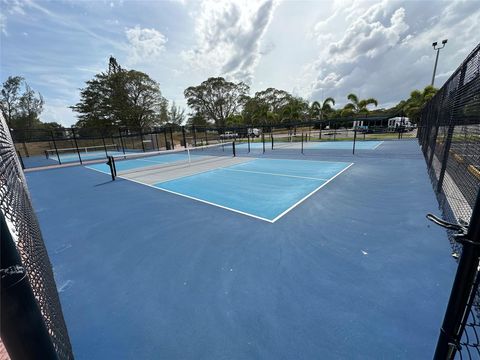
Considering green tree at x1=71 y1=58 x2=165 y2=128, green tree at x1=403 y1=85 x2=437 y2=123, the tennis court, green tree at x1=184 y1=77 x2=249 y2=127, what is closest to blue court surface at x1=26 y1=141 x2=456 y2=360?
the tennis court

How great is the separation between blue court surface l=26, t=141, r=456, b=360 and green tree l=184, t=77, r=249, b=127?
52.7m

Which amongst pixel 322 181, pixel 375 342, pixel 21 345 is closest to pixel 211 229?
pixel 375 342

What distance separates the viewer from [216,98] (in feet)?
179

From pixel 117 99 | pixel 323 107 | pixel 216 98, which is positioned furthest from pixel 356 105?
pixel 117 99

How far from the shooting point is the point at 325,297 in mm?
2762

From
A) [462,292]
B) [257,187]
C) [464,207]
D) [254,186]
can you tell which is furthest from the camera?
[254,186]

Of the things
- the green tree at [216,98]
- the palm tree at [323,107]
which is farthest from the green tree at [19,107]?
the palm tree at [323,107]

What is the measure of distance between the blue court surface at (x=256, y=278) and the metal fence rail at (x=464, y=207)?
1.05 feet

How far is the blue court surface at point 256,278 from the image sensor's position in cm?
227

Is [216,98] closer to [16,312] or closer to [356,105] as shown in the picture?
[356,105]

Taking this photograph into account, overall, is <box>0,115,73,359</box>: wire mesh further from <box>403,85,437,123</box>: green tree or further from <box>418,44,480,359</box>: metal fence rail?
<box>403,85,437,123</box>: green tree

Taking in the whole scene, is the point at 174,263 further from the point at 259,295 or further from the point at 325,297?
the point at 325,297

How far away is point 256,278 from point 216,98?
56.5 metres

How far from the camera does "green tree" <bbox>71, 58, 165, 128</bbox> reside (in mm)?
35969
